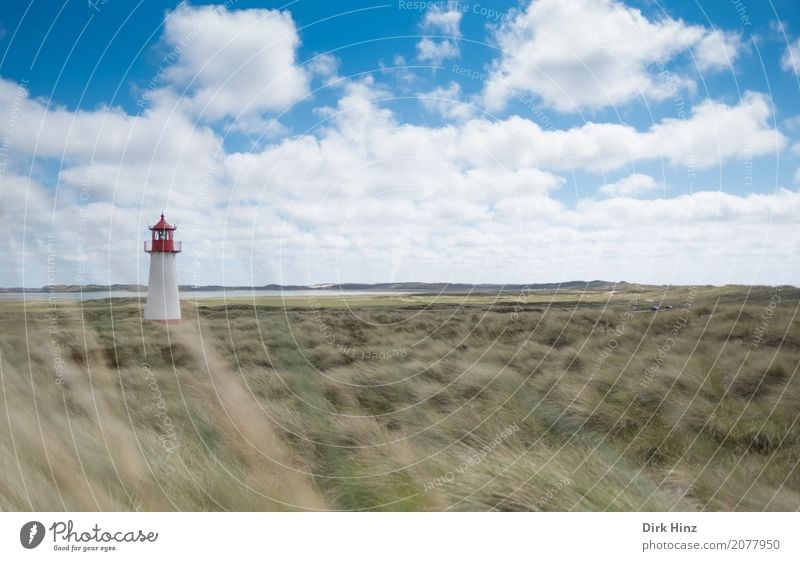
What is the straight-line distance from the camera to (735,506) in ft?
15.3

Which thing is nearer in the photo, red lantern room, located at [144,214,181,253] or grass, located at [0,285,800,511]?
grass, located at [0,285,800,511]

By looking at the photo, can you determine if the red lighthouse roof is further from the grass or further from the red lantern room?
the grass

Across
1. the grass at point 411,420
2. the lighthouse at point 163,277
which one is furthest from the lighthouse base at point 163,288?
the grass at point 411,420

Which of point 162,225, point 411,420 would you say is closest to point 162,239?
point 162,225

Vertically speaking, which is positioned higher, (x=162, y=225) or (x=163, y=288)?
(x=162, y=225)

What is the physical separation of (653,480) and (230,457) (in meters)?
4.30

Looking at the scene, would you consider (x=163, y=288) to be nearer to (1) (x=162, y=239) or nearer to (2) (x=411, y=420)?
(1) (x=162, y=239)

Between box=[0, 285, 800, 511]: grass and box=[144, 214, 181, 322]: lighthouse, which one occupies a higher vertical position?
box=[144, 214, 181, 322]: lighthouse

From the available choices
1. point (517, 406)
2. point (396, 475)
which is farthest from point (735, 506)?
point (396, 475)

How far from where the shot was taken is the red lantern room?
1305 cm

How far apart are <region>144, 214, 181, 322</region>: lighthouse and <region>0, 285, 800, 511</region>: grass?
144 inches

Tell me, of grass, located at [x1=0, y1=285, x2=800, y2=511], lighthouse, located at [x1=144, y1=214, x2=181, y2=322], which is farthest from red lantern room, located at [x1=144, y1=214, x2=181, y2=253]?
grass, located at [x1=0, y1=285, x2=800, y2=511]

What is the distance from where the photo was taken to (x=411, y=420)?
6277mm

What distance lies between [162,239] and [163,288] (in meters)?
1.34
